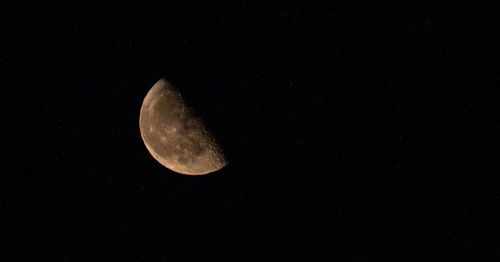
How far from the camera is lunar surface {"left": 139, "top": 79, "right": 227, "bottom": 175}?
Result: 2869 mm

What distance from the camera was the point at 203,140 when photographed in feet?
9.50

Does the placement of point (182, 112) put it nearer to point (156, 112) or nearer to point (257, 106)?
point (156, 112)

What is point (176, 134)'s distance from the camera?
2889 millimetres

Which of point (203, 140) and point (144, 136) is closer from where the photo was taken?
point (203, 140)

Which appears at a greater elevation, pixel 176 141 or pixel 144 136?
pixel 144 136

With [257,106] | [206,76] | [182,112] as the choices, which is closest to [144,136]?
[182,112]

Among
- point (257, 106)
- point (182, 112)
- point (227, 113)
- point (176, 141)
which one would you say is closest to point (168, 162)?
point (176, 141)

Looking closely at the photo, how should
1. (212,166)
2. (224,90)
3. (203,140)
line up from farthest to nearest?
(212,166) < (203,140) < (224,90)

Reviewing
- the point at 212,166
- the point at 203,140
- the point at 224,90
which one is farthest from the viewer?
the point at 212,166

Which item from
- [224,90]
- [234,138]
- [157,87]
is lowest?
[234,138]

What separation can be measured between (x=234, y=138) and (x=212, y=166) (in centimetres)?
43

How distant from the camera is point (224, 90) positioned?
2.70 metres

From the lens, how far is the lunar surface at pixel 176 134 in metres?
2.87

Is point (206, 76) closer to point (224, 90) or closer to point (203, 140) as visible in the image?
point (224, 90)
